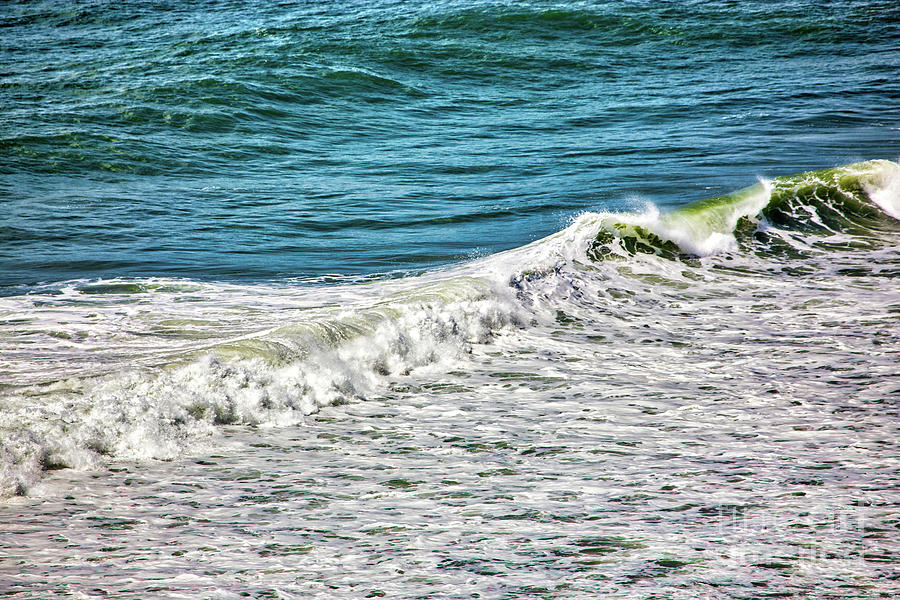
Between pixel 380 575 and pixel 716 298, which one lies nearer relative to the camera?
pixel 380 575

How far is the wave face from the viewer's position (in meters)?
4.48

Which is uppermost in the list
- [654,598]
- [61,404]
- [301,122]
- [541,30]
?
[541,30]

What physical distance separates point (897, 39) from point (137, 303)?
21930 millimetres

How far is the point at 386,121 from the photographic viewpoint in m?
14.9

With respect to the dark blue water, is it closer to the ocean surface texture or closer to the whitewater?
the ocean surface texture

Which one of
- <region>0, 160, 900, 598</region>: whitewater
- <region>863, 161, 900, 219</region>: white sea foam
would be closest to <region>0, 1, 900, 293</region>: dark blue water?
<region>863, 161, 900, 219</region>: white sea foam

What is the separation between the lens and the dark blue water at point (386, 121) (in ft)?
28.5

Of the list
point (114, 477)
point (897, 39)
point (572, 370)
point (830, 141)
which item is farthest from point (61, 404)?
point (897, 39)

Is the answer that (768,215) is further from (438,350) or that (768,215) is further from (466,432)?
(466,432)

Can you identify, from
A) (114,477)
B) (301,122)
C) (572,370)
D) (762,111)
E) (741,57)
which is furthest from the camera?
(741,57)

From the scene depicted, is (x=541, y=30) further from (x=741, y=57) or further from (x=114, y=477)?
(x=114, y=477)

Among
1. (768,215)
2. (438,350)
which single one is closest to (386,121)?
(768,215)

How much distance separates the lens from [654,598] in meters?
3.01

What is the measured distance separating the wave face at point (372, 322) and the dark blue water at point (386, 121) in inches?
31.7
